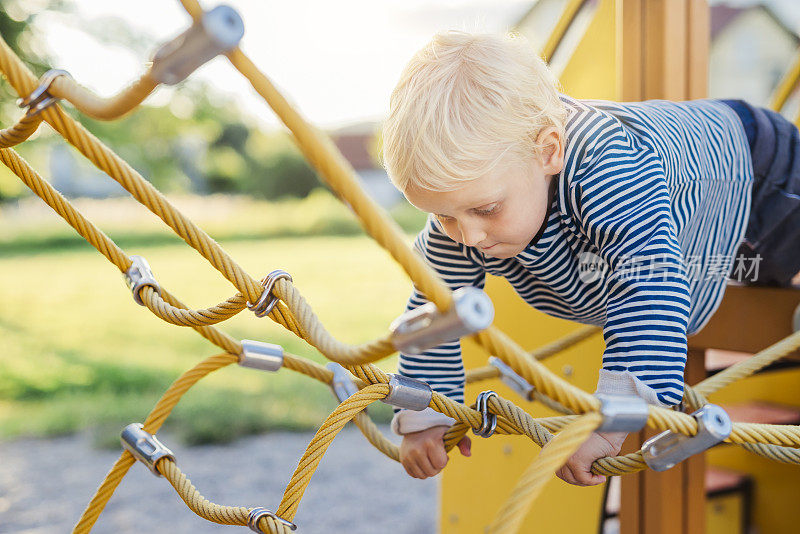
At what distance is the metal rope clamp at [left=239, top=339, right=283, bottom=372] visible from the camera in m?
0.89

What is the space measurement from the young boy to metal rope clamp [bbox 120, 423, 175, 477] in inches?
11.6

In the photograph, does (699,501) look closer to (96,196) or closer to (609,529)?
(609,529)

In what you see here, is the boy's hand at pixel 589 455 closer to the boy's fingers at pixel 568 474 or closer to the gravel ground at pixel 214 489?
the boy's fingers at pixel 568 474

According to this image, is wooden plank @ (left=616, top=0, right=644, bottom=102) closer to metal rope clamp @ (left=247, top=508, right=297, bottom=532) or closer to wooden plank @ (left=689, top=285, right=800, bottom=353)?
wooden plank @ (left=689, top=285, right=800, bottom=353)

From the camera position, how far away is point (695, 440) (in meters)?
0.64

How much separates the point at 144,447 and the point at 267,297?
325 millimetres

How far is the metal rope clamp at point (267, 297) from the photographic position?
73cm

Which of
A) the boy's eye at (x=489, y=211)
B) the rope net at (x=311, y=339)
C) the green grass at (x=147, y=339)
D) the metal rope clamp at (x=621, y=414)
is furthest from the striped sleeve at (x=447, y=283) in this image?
the green grass at (x=147, y=339)

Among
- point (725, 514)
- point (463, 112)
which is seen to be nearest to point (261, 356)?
point (463, 112)

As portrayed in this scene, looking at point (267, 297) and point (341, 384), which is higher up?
point (267, 297)

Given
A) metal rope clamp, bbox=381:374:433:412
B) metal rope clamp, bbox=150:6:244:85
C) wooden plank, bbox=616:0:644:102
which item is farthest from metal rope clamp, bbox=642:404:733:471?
wooden plank, bbox=616:0:644:102

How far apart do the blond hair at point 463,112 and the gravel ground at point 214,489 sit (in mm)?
1743

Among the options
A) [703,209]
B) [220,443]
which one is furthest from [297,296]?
[220,443]

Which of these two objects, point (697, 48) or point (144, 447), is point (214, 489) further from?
point (697, 48)
